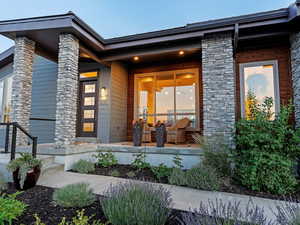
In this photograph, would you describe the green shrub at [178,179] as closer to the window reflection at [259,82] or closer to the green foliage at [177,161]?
the green foliage at [177,161]

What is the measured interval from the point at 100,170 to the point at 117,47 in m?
3.79

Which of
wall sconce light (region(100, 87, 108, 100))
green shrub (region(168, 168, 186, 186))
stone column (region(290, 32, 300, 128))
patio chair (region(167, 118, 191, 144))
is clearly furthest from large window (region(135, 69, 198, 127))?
green shrub (region(168, 168, 186, 186))

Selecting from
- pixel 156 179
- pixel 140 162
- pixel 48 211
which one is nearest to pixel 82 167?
pixel 140 162

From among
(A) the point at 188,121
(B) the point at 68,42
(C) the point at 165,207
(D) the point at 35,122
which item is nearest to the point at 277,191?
(C) the point at 165,207

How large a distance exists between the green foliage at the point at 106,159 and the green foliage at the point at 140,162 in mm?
620

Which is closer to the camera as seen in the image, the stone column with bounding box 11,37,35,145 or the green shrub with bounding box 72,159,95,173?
the green shrub with bounding box 72,159,95,173

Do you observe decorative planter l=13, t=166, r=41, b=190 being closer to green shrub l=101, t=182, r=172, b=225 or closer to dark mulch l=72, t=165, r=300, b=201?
dark mulch l=72, t=165, r=300, b=201

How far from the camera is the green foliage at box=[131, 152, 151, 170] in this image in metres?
4.88

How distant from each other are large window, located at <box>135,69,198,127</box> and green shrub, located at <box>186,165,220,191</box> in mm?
3333

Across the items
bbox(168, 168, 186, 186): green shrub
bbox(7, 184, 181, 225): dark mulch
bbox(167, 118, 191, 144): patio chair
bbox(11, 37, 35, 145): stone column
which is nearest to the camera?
bbox(7, 184, 181, 225): dark mulch

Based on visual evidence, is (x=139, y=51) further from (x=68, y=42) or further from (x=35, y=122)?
(x=35, y=122)

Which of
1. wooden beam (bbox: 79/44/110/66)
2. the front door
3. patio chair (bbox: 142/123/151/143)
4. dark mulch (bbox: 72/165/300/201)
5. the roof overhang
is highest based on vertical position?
the roof overhang

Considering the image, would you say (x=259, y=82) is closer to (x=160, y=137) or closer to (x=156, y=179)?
(x=160, y=137)

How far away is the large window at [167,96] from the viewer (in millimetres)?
7137
